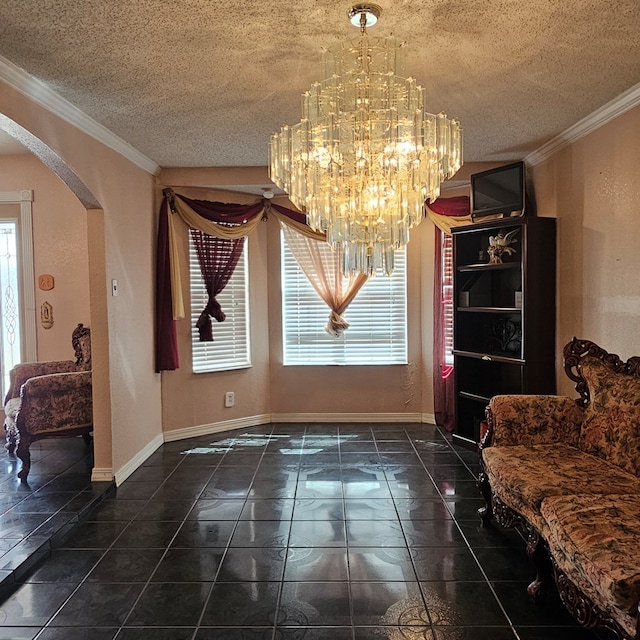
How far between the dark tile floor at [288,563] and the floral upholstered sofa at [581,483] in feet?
0.80

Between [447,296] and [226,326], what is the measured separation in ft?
7.42

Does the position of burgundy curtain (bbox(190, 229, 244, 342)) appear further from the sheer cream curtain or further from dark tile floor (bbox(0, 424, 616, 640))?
dark tile floor (bbox(0, 424, 616, 640))

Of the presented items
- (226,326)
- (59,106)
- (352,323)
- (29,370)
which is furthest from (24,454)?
(352,323)

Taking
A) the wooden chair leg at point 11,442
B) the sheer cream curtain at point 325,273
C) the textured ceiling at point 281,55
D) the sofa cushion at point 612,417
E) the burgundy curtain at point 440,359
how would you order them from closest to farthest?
the textured ceiling at point 281,55 < the sofa cushion at point 612,417 < the wooden chair leg at point 11,442 < the burgundy curtain at point 440,359 < the sheer cream curtain at point 325,273

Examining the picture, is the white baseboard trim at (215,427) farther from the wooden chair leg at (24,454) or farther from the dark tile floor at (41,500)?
the wooden chair leg at (24,454)

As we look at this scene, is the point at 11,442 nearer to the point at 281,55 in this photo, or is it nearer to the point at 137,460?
the point at 137,460

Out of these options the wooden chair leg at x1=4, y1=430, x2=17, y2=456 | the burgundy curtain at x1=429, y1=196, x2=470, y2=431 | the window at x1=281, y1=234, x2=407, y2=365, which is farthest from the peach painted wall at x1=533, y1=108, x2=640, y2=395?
the wooden chair leg at x1=4, y1=430, x2=17, y2=456

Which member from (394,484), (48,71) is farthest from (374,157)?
(394,484)

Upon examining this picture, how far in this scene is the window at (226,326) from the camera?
5289 millimetres

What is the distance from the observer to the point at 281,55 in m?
2.64

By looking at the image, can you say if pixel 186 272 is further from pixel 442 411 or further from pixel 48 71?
pixel 442 411

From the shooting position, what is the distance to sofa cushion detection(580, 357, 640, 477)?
8.95 ft

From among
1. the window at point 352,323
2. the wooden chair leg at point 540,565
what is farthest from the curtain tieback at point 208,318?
the wooden chair leg at point 540,565

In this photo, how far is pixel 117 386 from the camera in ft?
13.2
